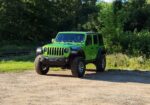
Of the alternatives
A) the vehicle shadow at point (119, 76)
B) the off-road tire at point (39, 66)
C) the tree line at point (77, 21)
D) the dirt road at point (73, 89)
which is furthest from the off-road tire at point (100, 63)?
the tree line at point (77, 21)

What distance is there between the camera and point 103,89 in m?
16.8

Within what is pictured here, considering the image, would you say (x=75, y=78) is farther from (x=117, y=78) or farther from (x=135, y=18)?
(x=135, y=18)

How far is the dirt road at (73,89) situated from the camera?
556 inches

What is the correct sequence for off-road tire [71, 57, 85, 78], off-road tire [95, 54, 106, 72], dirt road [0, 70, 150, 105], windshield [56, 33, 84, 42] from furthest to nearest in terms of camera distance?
off-road tire [95, 54, 106, 72] < windshield [56, 33, 84, 42] < off-road tire [71, 57, 85, 78] < dirt road [0, 70, 150, 105]

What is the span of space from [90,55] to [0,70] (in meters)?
4.40

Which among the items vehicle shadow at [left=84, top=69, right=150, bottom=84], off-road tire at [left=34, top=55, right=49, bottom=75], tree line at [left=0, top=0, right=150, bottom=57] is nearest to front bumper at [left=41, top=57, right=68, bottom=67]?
off-road tire at [left=34, top=55, right=49, bottom=75]

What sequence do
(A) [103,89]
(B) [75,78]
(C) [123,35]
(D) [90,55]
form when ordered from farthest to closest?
(C) [123,35], (D) [90,55], (B) [75,78], (A) [103,89]

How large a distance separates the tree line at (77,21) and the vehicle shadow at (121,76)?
11.6 metres

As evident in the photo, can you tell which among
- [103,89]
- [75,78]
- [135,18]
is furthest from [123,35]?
[103,89]

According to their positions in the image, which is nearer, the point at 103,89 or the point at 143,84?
the point at 103,89

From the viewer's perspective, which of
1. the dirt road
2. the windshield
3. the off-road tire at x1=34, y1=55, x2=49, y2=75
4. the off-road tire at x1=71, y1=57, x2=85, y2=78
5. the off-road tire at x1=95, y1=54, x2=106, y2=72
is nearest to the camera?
the dirt road

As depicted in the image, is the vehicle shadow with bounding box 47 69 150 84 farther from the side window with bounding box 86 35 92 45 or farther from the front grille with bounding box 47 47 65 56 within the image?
the side window with bounding box 86 35 92 45

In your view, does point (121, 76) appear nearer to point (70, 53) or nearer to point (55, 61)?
point (70, 53)

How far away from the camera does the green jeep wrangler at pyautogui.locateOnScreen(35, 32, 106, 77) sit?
67.3 feet
